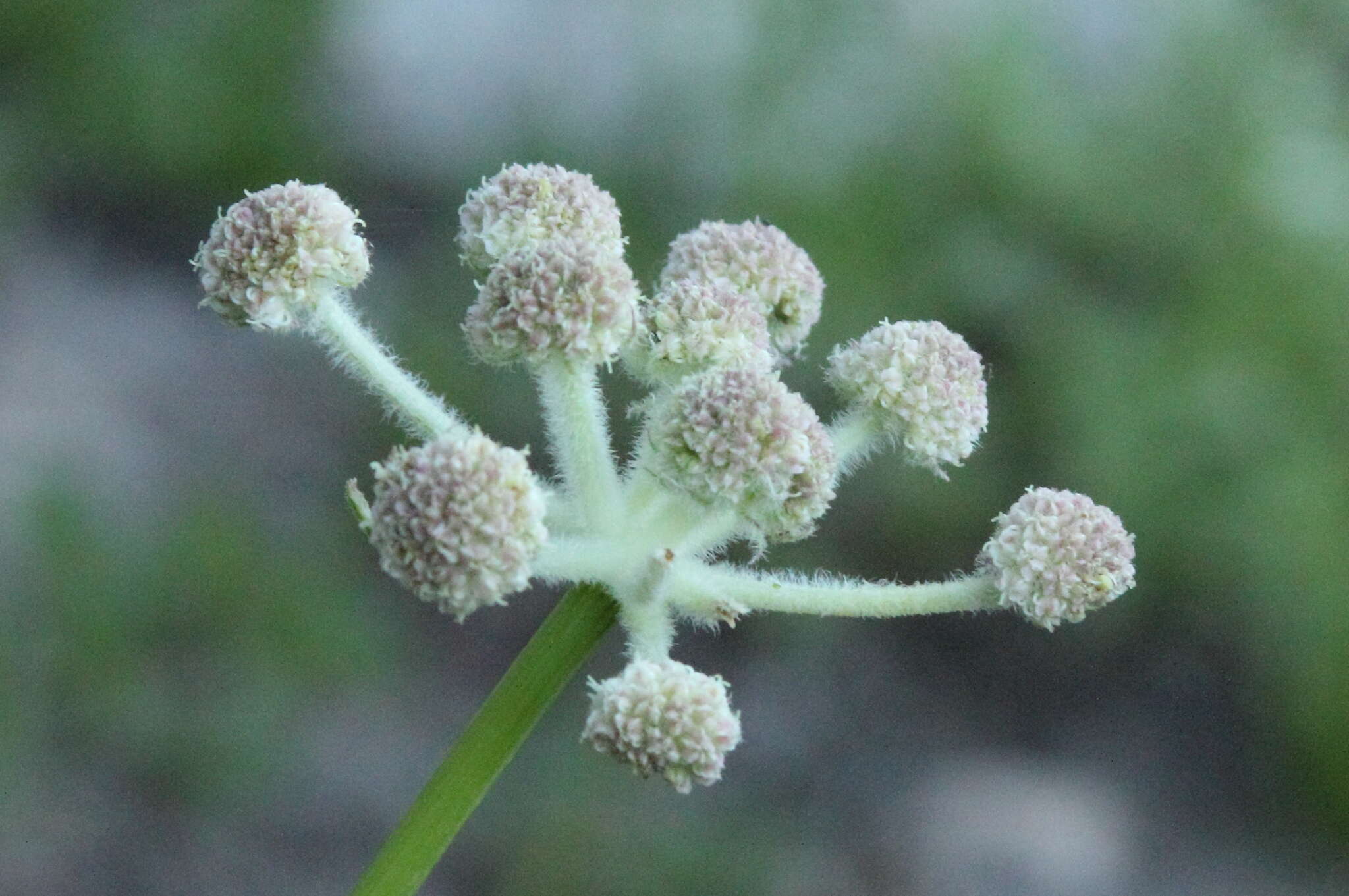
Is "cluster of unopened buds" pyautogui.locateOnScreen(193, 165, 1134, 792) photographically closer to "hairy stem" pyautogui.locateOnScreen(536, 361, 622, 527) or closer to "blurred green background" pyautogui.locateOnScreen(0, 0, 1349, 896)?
"hairy stem" pyautogui.locateOnScreen(536, 361, 622, 527)

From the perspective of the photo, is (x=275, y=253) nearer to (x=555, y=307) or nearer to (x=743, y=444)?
(x=555, y=307)

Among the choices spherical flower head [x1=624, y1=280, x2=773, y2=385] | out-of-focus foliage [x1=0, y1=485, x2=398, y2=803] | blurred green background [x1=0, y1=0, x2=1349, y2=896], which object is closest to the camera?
spherical flower head [x1=624, y1=280, x2=773, y2=385]

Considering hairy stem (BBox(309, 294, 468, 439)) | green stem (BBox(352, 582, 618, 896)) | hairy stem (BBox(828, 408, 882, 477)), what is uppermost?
hairy stem (BBox(828, 408, 882, 477))

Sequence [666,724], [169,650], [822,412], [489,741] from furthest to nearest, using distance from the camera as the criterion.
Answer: [822,412] < [169,650] < [489,741] < [666,724]

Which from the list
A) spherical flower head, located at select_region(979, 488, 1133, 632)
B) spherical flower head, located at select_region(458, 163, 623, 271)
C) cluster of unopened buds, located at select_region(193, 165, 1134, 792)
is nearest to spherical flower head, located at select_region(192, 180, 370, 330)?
cluster of unopened buds, located at select_region(193, 165, 1134, 792)

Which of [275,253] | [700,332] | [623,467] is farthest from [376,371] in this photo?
[700,332]

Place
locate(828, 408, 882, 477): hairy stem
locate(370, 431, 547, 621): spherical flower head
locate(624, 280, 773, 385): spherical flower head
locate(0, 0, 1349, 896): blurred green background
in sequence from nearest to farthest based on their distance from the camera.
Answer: locate(370, 431, 547, 621): spherical flower head
locate(624, 280, 773, 385): spherical flower head
locate(828, 408, 882, 477): hairy stem
locate(0, 0, 1349, 896): blurred green background
